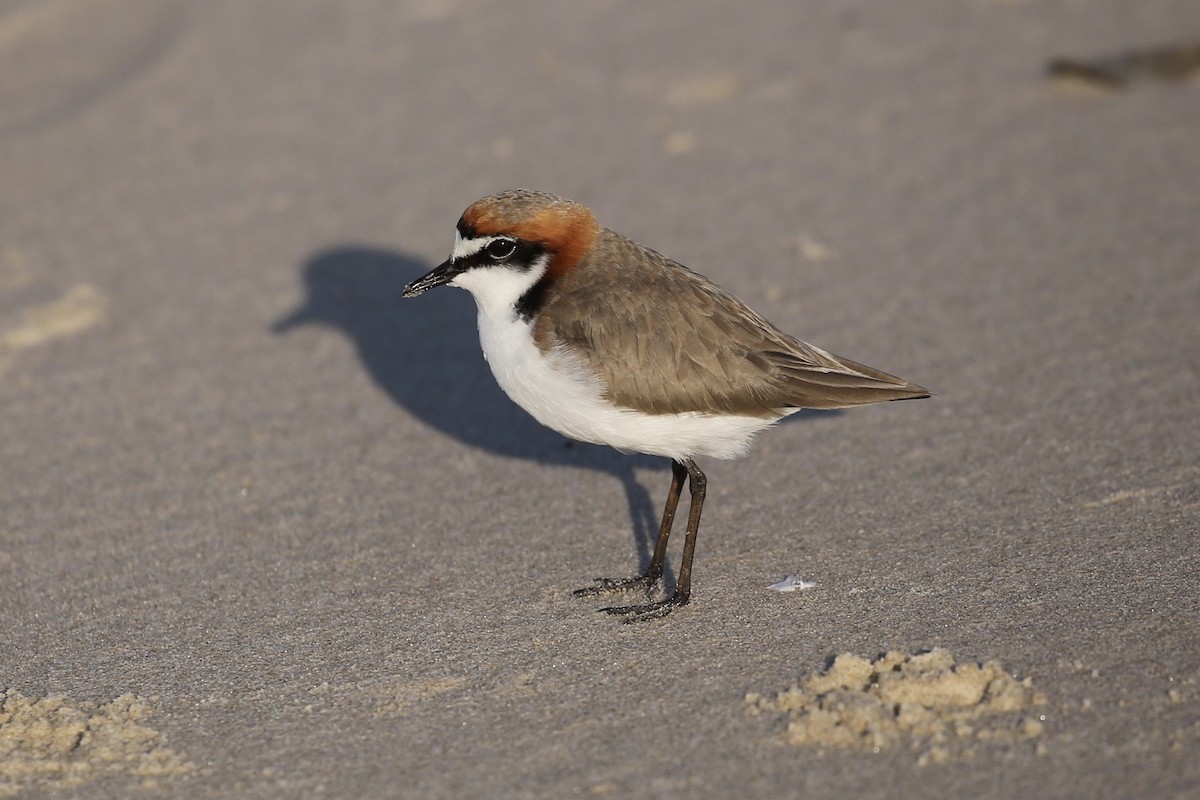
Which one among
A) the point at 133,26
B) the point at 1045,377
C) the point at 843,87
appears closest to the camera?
the point at 1045,377

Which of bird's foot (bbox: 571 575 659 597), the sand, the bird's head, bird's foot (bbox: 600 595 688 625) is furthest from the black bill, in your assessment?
bird's foot (bbox: 600 595 688 625)

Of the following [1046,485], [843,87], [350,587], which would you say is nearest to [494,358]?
[350,587]

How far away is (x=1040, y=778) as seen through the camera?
3.63 m

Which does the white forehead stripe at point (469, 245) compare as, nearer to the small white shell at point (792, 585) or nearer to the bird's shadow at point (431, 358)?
the bird's shadow at point (431, 358)

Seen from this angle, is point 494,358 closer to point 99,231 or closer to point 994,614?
point 994,614

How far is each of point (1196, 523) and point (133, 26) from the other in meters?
8.27

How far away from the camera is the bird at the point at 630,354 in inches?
186

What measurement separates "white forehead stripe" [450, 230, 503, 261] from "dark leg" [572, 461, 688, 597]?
1160 mm

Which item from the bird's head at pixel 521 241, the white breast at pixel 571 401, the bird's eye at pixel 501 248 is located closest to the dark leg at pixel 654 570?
the white breast at pixel 571 401

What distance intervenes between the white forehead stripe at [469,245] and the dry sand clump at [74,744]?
205 centimetres

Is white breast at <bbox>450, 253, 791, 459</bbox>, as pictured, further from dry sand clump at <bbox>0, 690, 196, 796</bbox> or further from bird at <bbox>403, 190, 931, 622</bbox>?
dry sand clump at <bbox>0, 690, 196, 796</bbox>

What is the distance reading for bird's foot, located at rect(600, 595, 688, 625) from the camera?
15.3ft

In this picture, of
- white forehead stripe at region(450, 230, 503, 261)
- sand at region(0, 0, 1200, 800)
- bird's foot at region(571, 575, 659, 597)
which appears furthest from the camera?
white forehead stripe at region(450, 230, 503, 261)

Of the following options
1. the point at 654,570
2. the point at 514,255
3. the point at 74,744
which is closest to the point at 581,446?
the point at 654,570
